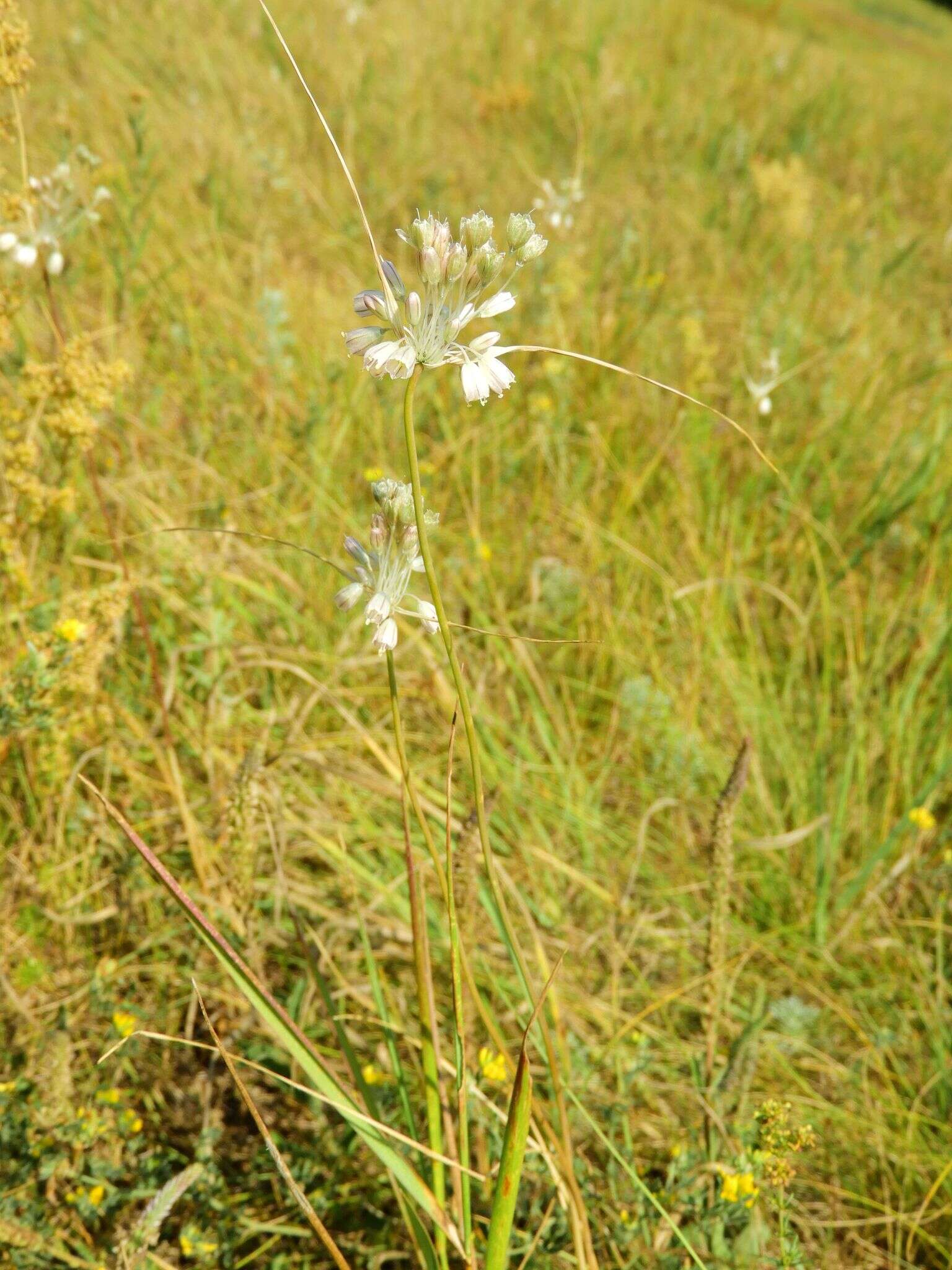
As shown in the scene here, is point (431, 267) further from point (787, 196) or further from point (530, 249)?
point (787, 196)

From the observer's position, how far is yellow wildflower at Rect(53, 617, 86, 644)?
1608 mm

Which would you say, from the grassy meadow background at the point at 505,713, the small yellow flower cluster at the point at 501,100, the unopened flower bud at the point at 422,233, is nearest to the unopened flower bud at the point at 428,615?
the unopened flower bud at the point at 422,233

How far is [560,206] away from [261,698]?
1.98 metres

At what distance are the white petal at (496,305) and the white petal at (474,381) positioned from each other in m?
0.05

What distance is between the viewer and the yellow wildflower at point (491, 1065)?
142 centimetres

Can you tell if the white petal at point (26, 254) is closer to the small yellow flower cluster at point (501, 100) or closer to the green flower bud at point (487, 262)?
the green flower bud at point (487, 262)

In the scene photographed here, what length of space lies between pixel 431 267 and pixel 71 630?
1108 millimetres

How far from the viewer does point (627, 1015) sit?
1740mm

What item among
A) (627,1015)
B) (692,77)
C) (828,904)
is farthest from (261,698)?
(692,77)

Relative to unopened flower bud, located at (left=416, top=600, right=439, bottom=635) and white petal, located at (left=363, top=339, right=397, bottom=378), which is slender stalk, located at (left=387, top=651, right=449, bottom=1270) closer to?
unopened flower bud, located at (left=416, top=600, right=439, bottom=635)

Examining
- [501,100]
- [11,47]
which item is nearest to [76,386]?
[11,47]

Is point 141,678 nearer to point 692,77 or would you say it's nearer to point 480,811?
point 480,811

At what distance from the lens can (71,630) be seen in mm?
1613

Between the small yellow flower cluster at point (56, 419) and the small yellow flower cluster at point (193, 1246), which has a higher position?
the small yellow flower cluster at point (56, 419)
